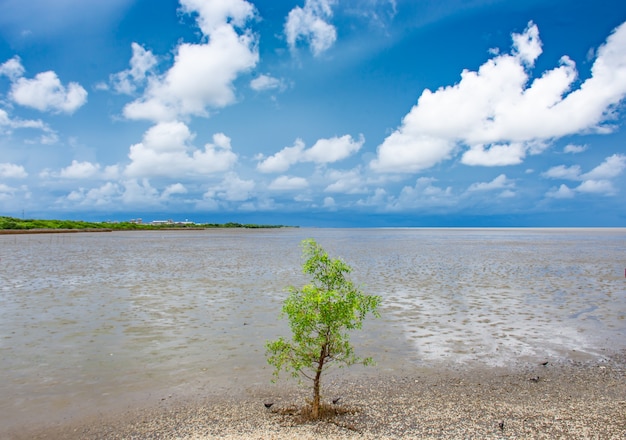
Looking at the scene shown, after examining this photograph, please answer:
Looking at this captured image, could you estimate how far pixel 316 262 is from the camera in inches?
356

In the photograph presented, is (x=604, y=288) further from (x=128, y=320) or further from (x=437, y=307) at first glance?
(x=128, y=320)

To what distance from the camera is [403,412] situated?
29.5ft

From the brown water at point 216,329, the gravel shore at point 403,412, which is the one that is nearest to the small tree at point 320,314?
the gravel shore at point 403,412

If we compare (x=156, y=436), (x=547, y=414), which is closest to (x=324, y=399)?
(x=156, y=436)

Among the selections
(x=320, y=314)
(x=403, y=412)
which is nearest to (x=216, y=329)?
(x=320, y=314)

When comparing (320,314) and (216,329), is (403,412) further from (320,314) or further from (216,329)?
(216,329)

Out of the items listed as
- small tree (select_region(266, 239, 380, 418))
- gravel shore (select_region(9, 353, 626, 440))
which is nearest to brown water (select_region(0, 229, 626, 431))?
gravel shore (select_region(9, 353, 626, 440))

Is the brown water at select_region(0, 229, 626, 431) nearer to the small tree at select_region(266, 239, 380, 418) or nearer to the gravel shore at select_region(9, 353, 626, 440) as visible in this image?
the gravel shore at select_region(9, 353, 626, 440)

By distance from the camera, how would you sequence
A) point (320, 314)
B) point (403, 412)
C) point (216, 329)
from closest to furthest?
point (320, 314), point (403, 412), point (216, 329)

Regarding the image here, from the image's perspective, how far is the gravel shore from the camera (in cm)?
814

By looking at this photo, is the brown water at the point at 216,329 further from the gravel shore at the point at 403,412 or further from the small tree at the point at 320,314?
the small tree at the point at 320,314

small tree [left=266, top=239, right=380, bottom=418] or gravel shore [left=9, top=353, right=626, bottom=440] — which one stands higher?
small tree [left=266, top=239, right=380, bottom=418]

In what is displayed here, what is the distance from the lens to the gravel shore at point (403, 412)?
8.14 meters

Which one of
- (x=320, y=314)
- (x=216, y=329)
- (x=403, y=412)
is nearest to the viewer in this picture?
(x=320, y=314)
